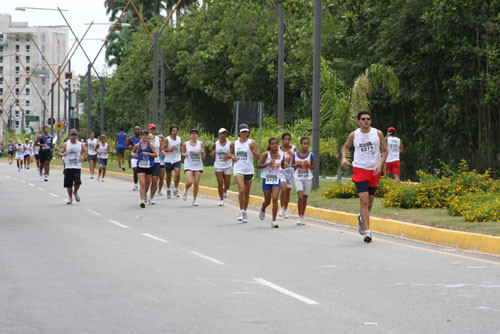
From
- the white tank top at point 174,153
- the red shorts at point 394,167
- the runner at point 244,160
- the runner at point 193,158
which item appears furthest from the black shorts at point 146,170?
the red shorts at point 394,167

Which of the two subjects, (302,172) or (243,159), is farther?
(243,159)

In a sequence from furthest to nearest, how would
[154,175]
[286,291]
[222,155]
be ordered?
[154,175] < [222,155] < [286,291]

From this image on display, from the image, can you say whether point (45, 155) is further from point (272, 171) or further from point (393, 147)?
point (272, 171)

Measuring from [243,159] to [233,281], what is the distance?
27.9ft

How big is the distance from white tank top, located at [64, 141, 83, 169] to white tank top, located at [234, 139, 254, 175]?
6.12 m

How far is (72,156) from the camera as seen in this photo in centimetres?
2298

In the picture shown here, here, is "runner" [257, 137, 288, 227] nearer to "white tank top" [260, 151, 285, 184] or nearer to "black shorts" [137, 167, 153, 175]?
"white tank top" [260, 151, 285, 184]

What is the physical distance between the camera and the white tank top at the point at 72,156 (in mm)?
22859

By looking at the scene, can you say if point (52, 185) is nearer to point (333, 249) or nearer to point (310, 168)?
point (310, 168)

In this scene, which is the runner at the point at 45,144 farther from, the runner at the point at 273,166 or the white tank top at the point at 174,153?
the runner at the point at 273,166

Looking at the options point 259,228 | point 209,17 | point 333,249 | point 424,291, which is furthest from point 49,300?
point 209,17

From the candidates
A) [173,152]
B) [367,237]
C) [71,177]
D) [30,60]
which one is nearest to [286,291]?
[367,237]

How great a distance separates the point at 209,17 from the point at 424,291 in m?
47.6

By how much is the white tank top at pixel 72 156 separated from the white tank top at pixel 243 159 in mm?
6118
